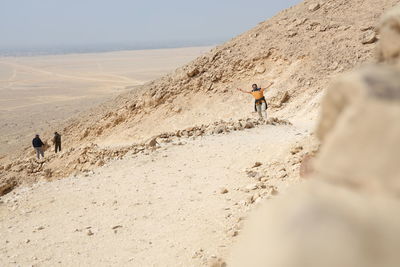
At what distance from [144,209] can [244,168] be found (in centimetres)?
188

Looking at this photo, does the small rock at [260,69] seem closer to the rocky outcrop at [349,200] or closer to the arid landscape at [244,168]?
the arid landscape at [244,168]

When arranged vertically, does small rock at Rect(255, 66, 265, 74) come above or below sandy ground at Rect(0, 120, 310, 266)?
above

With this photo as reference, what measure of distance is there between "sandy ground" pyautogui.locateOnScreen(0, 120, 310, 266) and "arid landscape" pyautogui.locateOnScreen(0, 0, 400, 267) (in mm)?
26

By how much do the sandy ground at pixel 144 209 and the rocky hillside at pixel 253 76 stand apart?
461cm

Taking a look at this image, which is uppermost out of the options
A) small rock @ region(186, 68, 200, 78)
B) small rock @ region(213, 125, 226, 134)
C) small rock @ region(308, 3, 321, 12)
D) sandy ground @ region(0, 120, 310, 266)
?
small rock @ region(308, 3, 321, 12)

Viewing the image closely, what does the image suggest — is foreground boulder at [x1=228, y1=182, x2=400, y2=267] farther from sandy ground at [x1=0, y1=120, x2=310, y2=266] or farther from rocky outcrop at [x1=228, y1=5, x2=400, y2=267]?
sandy ground at [x1=0, y1=120, x2=310, y2=266]

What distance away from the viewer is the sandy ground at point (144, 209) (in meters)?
5.00

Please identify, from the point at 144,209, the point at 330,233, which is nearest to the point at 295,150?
the point at 144,209

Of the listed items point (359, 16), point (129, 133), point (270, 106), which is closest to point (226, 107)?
point (270, 106)

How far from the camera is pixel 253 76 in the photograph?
49.6ft

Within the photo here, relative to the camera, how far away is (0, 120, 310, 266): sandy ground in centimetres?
500

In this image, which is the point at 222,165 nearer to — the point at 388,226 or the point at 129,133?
the point at 388,226

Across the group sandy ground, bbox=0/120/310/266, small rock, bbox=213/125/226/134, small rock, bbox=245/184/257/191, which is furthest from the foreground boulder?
small rock, bbox=213/125/226/134

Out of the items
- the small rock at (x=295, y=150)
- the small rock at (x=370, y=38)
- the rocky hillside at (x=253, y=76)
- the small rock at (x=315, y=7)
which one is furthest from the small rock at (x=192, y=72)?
the small rock at (x=295, y=150)
